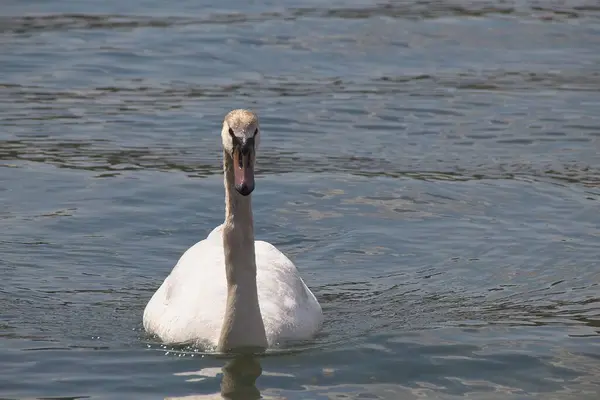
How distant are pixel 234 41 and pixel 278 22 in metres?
1.34

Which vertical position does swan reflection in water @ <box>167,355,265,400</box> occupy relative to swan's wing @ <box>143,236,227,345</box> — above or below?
below

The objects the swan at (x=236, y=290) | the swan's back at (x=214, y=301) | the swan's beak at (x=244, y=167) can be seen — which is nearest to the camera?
the swan's beak at (x=244, y=167)

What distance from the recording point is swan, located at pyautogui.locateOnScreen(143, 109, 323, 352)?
1004 cm

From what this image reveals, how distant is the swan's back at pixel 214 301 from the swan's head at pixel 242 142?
1.33 metres

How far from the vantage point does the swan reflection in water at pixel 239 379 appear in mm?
9844

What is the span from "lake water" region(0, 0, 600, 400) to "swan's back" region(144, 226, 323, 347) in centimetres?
19

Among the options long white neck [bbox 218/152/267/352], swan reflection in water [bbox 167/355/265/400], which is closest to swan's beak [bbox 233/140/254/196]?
long white neck [bbox 218/152/267/352]

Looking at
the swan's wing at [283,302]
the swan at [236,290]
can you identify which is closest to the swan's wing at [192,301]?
the swan at [236,290]

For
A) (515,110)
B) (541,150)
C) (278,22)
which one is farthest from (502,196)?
(278,22)

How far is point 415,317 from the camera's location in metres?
11.6

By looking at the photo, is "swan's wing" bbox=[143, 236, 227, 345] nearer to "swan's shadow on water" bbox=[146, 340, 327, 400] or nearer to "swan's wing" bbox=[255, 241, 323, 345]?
"swan's shadow on water" bbox=[146, 340, 327, 400]

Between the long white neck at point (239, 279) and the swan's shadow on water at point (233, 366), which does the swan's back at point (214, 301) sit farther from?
the long white neck at point (239, 279)

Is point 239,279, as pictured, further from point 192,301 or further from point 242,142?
point 242,142

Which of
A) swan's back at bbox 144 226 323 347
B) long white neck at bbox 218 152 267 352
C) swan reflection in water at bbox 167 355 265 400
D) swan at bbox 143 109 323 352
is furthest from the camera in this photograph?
swan's back at bbox 144 226 323 347
